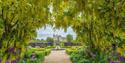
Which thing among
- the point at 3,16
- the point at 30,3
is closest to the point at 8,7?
the point at 3,16

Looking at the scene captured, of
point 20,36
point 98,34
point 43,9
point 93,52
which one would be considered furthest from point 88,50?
point 43,9

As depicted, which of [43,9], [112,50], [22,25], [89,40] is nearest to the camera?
[43,9]

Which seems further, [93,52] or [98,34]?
[93,52]

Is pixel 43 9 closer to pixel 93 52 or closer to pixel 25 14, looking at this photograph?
pixel 25 14

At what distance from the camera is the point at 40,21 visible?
9.37 m

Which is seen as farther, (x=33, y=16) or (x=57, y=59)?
(x=57, y=59)

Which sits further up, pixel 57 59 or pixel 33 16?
pixel 33 16

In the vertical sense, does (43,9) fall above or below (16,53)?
above

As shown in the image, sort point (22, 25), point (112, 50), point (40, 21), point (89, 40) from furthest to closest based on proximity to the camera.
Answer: point (89, 40), point (112, 50), point (40, 21), point (22, 25)

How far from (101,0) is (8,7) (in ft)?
7.27

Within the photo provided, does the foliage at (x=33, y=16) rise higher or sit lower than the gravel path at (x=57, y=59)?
higher

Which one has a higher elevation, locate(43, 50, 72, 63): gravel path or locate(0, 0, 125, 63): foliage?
locate(0, 0, 125, 63): foliage

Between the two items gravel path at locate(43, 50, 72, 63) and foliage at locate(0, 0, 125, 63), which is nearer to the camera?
foliage at locate(0, 0, 125, 63)

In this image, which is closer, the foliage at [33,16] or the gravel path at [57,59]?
the foliage at [33,16]
